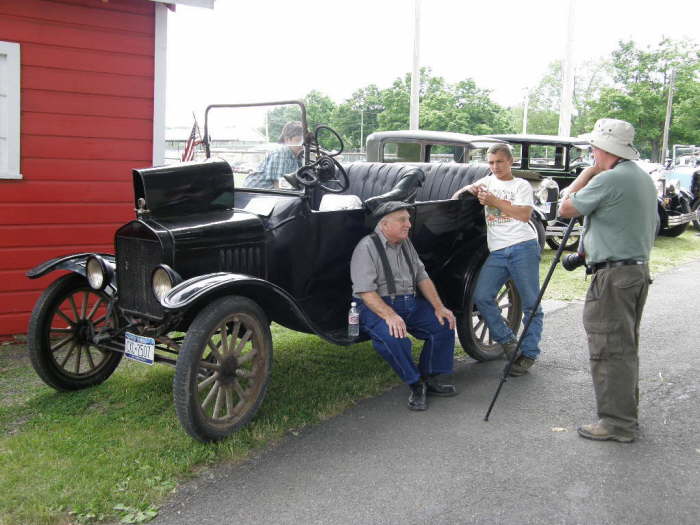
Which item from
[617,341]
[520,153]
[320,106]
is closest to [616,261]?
[617,341]

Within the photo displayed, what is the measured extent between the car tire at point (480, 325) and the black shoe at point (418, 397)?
101 cm

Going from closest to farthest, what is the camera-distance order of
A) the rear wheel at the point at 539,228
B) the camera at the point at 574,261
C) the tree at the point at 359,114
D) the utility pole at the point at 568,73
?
the camera at the point at 574,261
the rear wheel at the point at 539,228
the utility pole at the point at 568,73
the tree at the point at 359,114

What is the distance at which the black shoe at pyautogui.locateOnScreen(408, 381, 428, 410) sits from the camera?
4.63 meters

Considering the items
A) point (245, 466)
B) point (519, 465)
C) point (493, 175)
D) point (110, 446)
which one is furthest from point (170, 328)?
point (493, 175)

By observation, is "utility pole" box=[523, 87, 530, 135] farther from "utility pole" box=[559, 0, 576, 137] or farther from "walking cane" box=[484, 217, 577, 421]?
"walking cane" box=[484, 217, 577, 421]

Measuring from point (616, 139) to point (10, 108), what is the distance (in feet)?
16.4

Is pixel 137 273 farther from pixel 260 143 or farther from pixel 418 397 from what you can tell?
pixel 418 397

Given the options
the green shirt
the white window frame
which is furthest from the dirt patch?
the green shirt

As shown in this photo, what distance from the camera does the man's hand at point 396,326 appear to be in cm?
452

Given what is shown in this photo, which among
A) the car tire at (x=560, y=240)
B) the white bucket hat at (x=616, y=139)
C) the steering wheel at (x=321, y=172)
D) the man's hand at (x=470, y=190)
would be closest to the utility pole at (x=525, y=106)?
the car tire at (x=560, y=240)

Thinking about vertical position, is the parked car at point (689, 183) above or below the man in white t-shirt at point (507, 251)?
above

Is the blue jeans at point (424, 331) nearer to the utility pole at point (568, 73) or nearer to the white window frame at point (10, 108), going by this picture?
the white window frame at point (10, 108)

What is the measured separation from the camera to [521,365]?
213 inches

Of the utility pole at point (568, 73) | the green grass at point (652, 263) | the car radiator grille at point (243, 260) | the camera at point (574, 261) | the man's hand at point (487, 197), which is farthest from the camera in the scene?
the utility pole at point (568, 73)
